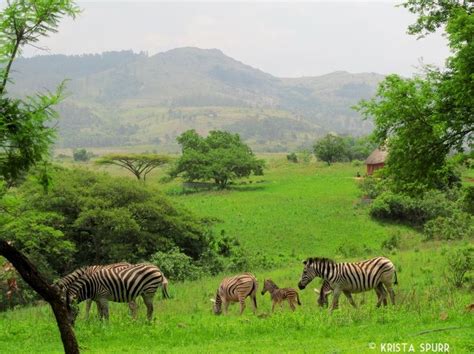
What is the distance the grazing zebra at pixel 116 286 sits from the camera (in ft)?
53.1

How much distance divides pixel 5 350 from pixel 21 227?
7275 mm

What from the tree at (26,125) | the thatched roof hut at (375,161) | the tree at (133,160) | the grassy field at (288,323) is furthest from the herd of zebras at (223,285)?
the tree at (133,160)

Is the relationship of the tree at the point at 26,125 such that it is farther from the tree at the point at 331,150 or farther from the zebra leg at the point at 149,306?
the tree at the point at 331,150

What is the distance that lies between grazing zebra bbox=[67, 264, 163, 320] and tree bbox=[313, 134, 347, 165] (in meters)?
79.1

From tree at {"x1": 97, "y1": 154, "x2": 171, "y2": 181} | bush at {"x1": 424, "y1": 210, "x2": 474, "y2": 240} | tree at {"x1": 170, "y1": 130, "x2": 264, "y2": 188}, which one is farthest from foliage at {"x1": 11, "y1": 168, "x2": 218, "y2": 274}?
tree at {"x1": 97, "y1": 154, "x2": 171, "y2": 181}

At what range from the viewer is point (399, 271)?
2444 cm

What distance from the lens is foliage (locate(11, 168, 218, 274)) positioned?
30.8 meters

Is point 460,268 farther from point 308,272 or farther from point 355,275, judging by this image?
point 308,272

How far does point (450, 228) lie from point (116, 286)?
2944cm

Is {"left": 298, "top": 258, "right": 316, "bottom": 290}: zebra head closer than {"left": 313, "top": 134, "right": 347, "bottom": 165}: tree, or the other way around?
{"left": 298, "top": 258, "right": 316, "bottom": 290}: zebra head

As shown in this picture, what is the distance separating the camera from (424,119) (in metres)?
17.8

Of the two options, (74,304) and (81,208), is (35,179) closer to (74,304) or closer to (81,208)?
(74,304)

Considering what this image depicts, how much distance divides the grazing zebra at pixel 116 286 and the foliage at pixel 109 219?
14.0 m

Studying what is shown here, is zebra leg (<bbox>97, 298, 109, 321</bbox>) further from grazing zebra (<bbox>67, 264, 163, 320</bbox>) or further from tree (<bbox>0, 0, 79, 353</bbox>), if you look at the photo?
tree (<bbox>0, 0, 79, 353</bbox>)
